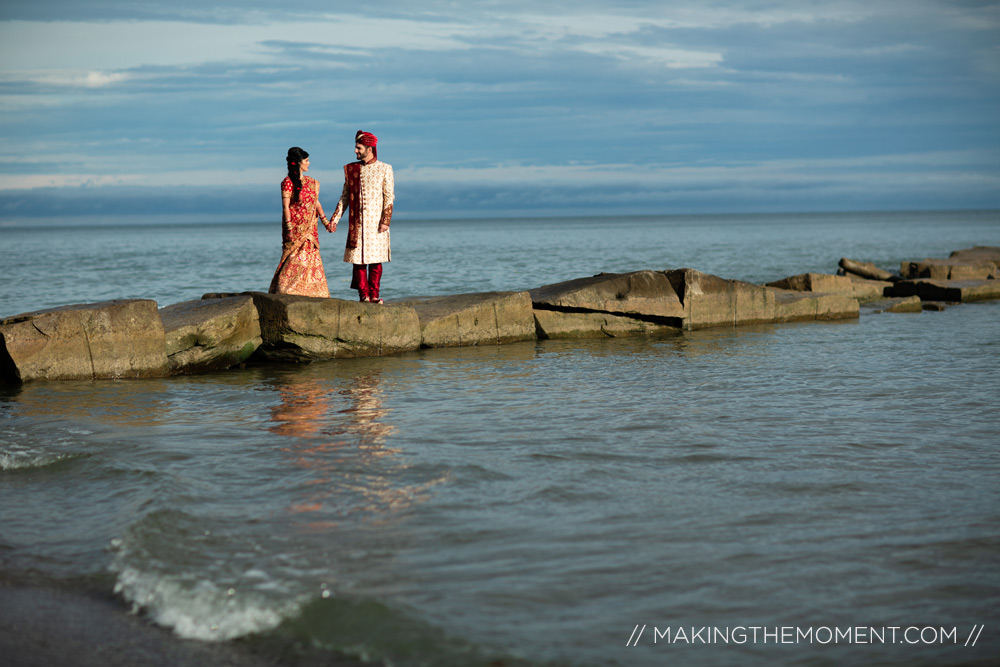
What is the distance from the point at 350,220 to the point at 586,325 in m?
3.43

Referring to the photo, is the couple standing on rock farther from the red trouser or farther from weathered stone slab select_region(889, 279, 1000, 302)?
weathered stone slab select_region(889, 279, 1000, 302)

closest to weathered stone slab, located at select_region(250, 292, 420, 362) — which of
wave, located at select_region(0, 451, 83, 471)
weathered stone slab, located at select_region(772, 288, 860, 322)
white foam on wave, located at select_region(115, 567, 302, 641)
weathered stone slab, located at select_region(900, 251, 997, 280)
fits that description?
wave, located at select_region(0, 451, 83, 471)

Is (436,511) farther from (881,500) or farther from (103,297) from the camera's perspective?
(103,297)

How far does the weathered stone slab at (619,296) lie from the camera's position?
11.4 m

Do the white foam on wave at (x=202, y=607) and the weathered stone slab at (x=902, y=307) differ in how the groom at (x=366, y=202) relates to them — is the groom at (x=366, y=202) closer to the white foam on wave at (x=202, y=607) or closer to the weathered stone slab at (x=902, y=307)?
the white foam on wave at (x=202, y=607)

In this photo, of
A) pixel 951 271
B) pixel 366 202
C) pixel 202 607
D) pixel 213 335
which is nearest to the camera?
pixel 202 607

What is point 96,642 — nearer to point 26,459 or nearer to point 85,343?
point 26,459

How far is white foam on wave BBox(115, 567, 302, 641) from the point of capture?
10.9 feet

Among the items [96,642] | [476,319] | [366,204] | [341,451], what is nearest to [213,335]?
[366,204]

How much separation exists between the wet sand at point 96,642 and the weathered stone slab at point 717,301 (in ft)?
31.8

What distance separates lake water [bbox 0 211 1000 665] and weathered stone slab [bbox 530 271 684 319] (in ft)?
8.94

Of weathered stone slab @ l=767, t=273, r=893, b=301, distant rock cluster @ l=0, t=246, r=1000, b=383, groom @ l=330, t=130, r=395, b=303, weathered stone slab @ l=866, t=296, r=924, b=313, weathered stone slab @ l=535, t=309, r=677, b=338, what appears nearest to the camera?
distant rock cluster @ l=0, t=246, r=1000, b=383

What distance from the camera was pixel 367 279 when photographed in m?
10.5

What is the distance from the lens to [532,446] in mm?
5809
